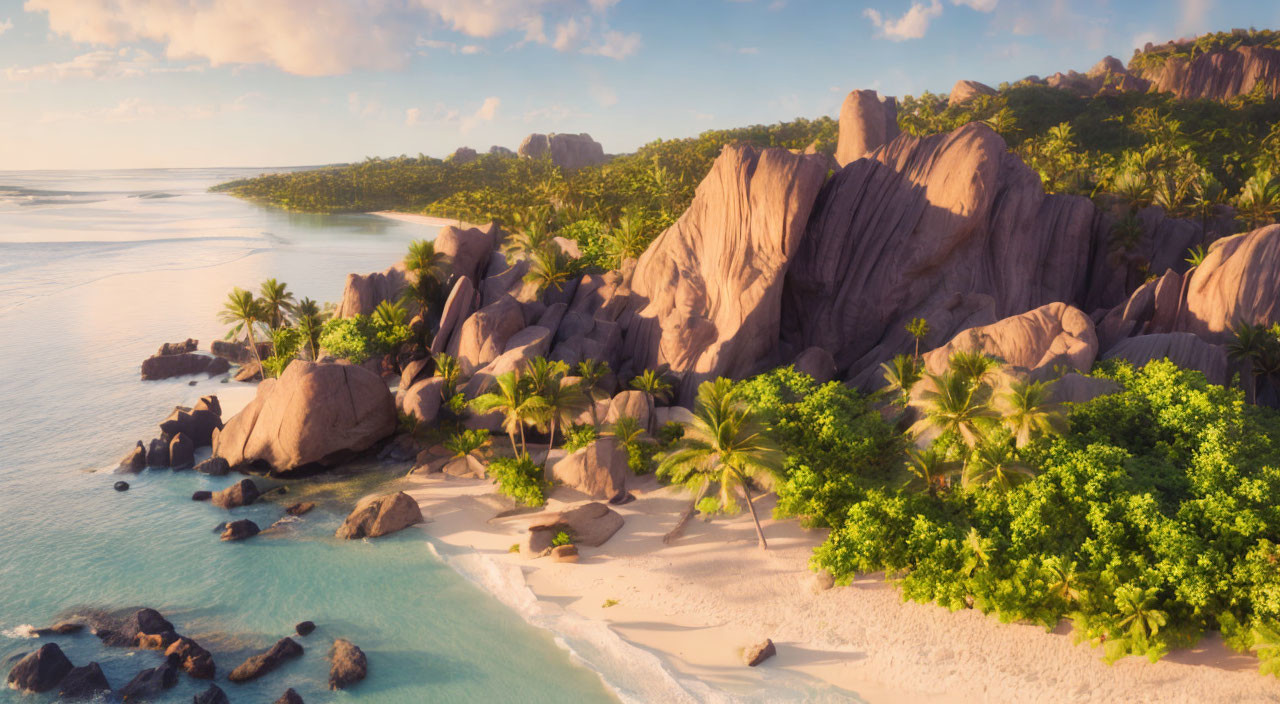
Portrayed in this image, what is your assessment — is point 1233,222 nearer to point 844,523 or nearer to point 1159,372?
point 1159,372

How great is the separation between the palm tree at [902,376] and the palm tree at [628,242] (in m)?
21.6

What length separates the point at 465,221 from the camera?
127625 millimetres

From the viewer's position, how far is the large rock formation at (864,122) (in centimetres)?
5934

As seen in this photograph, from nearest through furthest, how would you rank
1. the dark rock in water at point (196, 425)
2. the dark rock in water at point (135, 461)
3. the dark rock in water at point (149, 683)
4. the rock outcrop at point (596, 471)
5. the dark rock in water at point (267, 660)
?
the dark rock in water at point (149, 683), the dark rock in water at point (267, 660), the rock outcrop at point (596, 471), the dark rock in water at point (135, 461), the dark rock in water at point (196, 425)

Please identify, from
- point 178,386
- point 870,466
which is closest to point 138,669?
point 870,466

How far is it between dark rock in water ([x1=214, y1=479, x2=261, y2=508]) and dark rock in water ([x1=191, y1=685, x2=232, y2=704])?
14.7m

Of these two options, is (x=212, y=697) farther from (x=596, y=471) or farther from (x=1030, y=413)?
(x=1030, y=413)

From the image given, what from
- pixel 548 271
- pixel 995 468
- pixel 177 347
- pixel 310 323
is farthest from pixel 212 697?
pixel 177 347

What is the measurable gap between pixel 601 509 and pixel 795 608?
31.7ft

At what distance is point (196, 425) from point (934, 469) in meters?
41.2

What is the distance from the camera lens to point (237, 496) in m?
34.4

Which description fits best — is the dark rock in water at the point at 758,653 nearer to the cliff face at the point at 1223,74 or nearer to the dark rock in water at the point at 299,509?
the dark rock in water at the point at 299,509

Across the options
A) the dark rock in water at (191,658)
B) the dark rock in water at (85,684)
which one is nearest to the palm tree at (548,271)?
the dark rock in water at (191,658)

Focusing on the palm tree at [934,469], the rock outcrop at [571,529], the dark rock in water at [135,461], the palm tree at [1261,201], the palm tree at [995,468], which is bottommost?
the dark rock in water at [135,461]
